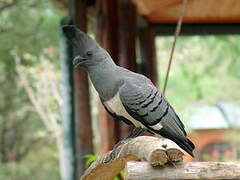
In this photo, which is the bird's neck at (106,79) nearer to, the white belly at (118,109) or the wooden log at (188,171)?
the white belly at (118,109)

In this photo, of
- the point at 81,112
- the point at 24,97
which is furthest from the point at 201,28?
the point at 24,97

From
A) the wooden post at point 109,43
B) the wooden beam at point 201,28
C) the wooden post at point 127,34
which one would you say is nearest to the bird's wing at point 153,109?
the wooden post at point 109,43

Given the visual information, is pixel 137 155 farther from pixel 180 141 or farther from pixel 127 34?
pixel 127 34

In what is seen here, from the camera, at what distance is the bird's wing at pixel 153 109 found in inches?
67.4

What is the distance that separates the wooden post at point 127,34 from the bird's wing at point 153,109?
1.85 metres

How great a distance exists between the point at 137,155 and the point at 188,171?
0.25 m

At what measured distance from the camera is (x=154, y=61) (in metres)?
4.29

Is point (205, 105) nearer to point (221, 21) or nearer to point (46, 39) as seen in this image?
point (46, 39)

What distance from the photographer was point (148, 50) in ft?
14.0

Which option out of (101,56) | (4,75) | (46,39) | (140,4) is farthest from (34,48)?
(101,56)

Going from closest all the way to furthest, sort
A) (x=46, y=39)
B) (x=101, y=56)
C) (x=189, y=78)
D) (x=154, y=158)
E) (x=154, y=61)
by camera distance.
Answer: (x=154, y=158) → (x=101, y=56) → (x=154, y=61) → (x=46, y=39) → (x=189, y=78)

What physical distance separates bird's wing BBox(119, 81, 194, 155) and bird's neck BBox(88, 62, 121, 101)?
1.1 inches

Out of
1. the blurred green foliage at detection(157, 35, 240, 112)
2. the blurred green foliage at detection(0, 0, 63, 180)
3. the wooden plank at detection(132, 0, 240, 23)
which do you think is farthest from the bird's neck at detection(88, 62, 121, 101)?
the blurred green foliage at detection(157, 35, 240, 112)

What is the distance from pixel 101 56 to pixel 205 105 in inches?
240
